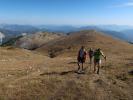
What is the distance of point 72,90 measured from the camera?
2364cm

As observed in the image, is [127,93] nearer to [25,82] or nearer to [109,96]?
[109,96]

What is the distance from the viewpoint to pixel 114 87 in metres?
24.5

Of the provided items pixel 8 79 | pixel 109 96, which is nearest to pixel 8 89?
pixel 8 79

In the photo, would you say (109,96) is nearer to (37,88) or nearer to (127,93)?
(127,93)

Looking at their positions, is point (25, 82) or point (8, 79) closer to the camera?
point (25, 82)

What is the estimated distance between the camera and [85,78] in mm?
26547

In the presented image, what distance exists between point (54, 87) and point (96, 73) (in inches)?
243

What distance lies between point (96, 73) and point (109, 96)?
632 centimetres

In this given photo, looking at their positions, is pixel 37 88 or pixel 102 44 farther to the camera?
pixel 102 44

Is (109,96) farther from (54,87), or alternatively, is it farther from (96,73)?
(96,73)

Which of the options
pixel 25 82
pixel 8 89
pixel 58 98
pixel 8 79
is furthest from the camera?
pixel 8 79

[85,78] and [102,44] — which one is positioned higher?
[85,78]

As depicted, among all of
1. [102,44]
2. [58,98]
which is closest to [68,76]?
[58,98]

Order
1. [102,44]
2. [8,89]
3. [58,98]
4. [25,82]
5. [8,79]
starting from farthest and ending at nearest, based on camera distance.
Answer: [102,44]
[8,79]
[25,82]
[8,89]
[58,98]
